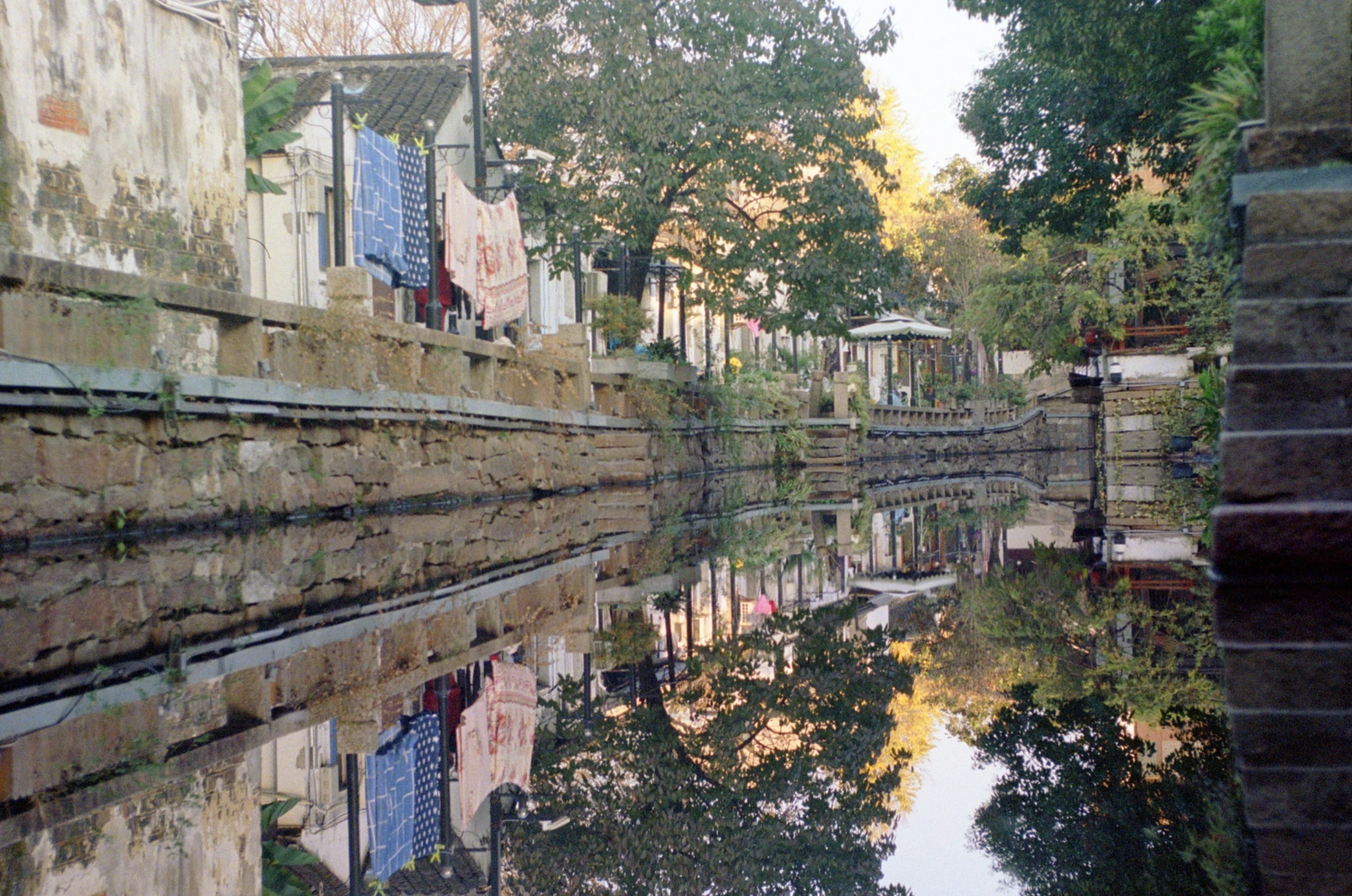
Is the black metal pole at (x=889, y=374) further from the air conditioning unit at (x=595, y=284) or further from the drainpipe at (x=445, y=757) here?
the drainpipe at (x=445, y=757)

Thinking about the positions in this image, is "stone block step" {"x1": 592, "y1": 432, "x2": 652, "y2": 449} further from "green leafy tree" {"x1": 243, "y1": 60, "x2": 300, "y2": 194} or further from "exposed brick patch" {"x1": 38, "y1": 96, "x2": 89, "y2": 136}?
"exposed brick patch" {"x1": 38, "y1": 96, "x2": 89, "y2": 136}

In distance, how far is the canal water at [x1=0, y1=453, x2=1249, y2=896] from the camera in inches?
119

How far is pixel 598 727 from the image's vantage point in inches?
190

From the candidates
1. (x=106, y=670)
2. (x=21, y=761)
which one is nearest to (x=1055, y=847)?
(x=21, y=761)

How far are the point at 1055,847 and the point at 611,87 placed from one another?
20.6m

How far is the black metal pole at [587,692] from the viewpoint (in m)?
4.86

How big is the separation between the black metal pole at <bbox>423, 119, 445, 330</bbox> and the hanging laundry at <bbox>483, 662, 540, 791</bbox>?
10.6 metres

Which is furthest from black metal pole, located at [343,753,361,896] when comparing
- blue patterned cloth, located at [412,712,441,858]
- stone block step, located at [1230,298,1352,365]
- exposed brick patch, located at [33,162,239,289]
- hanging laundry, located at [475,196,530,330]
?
hanging laundry, located at [475,196,530,330]

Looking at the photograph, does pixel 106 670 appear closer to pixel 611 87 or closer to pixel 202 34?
pixel 202 34

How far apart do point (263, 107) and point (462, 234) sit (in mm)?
2625

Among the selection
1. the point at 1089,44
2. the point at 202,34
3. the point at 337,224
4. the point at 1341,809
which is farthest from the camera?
the point at 1089,44

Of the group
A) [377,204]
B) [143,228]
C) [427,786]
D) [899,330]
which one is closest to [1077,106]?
[377,204]

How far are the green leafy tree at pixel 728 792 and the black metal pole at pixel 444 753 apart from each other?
21cm

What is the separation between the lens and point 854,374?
35.4m
